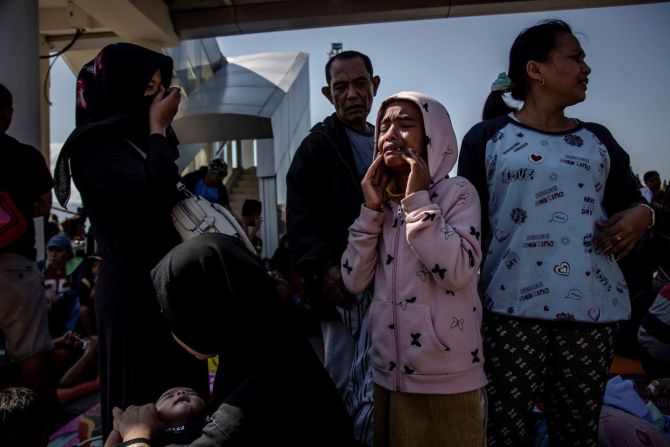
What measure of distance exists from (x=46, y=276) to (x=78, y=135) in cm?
448

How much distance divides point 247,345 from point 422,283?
614 mm

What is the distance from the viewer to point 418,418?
5.60ft

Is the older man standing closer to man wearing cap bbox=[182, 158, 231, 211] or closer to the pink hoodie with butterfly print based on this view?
the pink hoodie with butterfly print

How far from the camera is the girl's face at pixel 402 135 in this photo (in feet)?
6.05

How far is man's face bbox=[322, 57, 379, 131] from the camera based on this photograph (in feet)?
8.34

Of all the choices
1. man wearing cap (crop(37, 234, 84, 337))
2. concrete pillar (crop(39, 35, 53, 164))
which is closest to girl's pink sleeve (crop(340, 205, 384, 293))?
man wearing cap (crop(37, 234, 84, 337))

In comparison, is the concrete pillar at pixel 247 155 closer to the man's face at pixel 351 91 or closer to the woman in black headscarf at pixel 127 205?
the man's face at pixel 351 91

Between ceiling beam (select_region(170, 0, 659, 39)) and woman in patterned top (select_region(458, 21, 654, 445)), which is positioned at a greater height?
ceiling beam (select_region(170, 0, 659, 39))

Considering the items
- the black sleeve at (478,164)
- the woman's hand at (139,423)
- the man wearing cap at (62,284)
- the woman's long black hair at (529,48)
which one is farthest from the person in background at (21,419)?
the man wearing cap at (62,284)

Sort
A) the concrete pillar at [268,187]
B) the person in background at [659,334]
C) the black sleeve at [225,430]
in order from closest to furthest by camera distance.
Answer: the black sleeve at [225,430]
the person in background at [659,334]
the concrete pillar at [268,187]

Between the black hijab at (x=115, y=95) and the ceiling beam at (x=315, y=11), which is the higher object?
the ceiling beam at (x=315, y=11)

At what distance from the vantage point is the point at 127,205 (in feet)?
5.80

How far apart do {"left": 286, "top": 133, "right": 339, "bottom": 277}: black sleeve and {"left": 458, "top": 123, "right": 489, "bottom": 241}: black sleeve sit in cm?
61

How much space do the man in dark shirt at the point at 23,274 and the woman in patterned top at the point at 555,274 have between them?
2.24 meters
